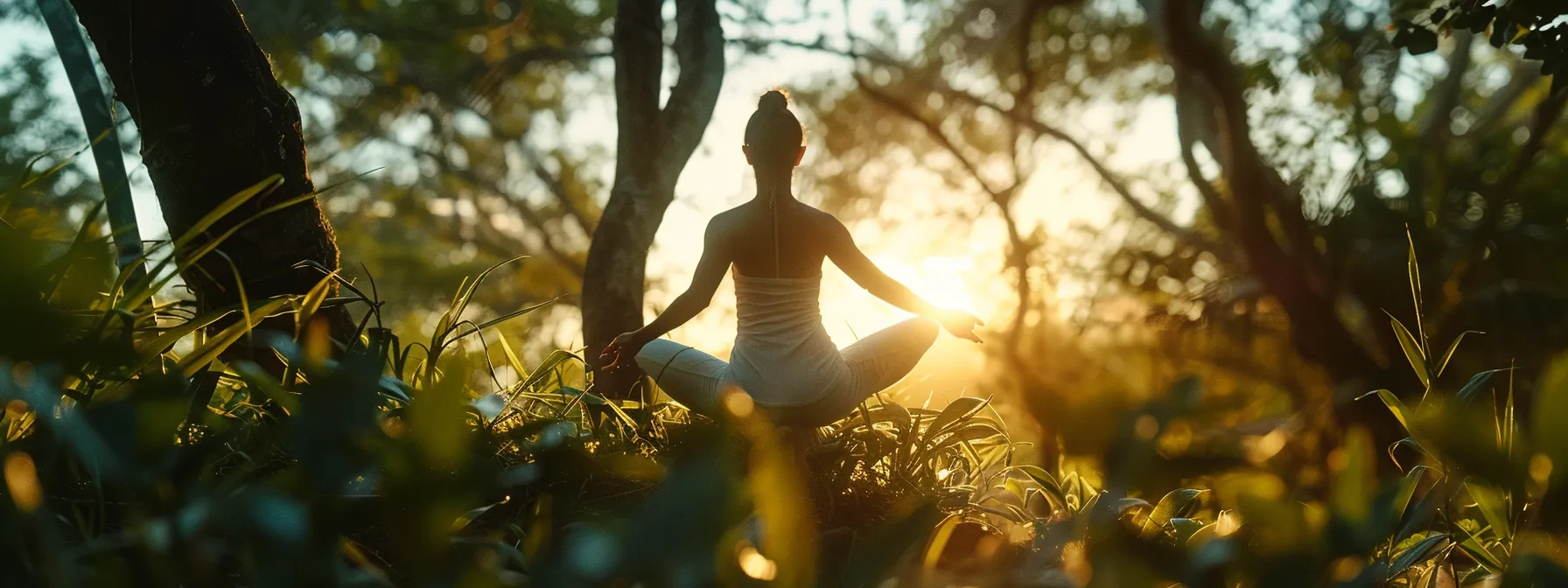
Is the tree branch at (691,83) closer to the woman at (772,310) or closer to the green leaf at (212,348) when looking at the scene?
the woman at (772,310)

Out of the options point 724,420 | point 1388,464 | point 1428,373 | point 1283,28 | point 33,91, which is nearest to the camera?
point 724,420

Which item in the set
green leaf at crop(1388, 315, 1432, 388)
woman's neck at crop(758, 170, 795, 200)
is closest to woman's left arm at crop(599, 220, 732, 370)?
woman's neck at crop(758, 170, 795, 200)

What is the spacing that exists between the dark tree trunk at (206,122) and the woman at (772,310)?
0.89 metres

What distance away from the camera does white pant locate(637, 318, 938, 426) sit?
269 cm

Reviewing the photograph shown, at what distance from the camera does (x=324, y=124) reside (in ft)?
46.7

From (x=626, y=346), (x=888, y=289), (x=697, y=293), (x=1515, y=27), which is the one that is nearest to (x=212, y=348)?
(x=626, y=346)

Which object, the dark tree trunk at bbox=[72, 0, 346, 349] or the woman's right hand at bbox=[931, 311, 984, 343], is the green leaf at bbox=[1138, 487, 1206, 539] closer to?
the woman's right hand at bbox=[931, 311, 984, 343]

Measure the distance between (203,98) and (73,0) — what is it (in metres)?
0.43

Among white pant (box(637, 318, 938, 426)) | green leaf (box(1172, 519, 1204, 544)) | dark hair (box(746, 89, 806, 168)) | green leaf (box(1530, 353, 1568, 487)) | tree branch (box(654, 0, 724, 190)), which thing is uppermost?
tree branch (box(654, 0, 724, 190))

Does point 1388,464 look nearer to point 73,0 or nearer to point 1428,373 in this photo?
point 1428,373

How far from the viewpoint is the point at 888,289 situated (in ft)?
9.44

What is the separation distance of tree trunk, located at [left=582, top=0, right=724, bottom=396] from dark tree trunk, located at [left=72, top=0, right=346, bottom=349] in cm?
128

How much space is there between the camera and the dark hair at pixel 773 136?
274 centimetres

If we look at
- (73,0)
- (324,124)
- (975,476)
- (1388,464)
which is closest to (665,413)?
(975,476)
